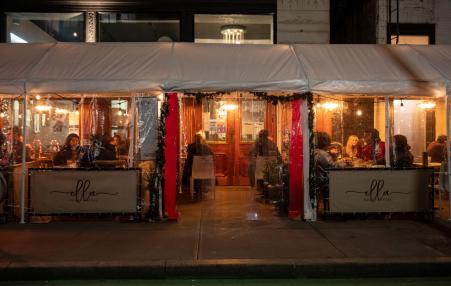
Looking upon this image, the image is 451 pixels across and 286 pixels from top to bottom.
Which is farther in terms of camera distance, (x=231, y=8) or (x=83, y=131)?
(x=231, y=8)

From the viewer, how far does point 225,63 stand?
977cm

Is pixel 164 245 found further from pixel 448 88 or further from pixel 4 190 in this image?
pixel 448 88

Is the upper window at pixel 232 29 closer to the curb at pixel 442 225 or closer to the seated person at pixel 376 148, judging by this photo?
the seated person at pixel 376 148

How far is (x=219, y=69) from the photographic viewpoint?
9539 millimetres

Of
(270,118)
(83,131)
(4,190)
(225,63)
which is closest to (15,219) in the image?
(4,190)

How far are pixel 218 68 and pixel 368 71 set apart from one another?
2.89 metres

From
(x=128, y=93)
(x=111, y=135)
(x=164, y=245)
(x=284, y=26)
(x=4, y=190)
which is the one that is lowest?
(x=164, y=245)

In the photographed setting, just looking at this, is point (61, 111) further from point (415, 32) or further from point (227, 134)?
point (415, 32)

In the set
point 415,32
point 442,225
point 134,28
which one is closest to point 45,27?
point 134,28

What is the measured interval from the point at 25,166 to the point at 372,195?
21.8 ft

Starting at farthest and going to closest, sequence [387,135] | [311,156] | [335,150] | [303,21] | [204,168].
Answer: [303,21], [204,168], [335,150], [387,135], [311,156]

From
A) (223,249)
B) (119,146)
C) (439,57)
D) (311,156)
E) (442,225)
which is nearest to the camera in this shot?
(223,249)

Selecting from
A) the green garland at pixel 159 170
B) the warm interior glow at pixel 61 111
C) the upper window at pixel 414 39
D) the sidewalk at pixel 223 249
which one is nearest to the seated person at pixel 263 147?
the sidewalk at pixel 223 249

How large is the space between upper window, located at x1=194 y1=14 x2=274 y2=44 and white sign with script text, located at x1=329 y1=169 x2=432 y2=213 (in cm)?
541
